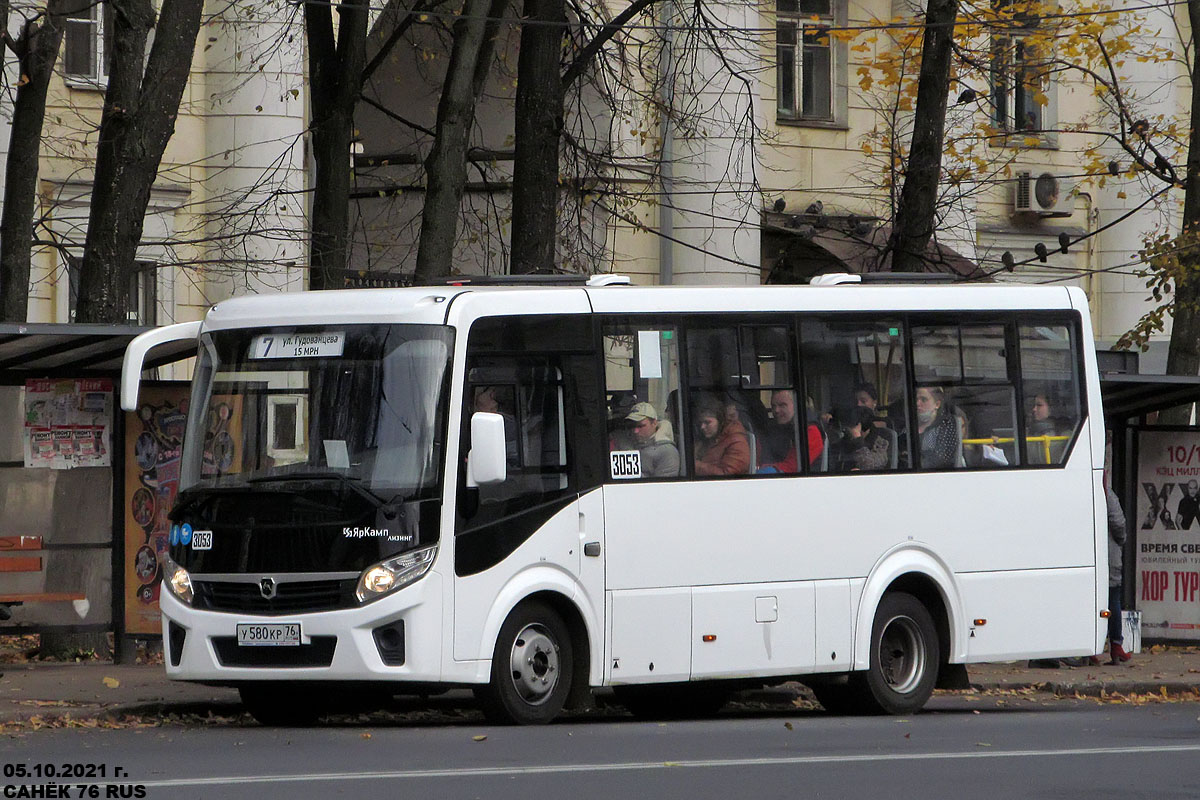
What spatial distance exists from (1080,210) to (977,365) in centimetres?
1799

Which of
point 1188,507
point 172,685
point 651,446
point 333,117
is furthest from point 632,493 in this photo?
point 1188,507

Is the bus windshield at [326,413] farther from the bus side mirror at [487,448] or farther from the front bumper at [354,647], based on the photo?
the front bumper at [354,647]

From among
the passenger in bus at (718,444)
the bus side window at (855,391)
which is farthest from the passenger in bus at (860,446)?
the passenger in bus at (718,444)

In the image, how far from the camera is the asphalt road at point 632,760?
9008 millimetres

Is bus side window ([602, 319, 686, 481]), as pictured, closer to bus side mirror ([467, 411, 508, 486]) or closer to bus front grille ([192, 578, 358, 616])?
bus side mirror ([467, 411, 508, 486])

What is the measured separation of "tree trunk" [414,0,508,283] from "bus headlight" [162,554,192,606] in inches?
238

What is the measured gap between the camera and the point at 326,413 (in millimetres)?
11922

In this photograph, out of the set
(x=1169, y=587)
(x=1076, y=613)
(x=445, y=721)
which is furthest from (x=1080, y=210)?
(x=445, y=721)

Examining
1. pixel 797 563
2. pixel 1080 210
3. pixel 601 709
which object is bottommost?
pixel 601 709

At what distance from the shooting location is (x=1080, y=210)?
31.5 meters

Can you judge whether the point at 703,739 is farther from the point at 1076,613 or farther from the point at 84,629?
the point at 84,629

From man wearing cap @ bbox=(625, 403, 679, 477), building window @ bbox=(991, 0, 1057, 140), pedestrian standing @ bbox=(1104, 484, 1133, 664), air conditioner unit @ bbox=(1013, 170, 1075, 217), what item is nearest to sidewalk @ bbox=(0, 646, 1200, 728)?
pedestrian standing @ bbox=(1104, 484, 1133, 664)

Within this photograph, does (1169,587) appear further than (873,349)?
Yes

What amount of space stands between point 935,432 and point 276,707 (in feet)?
15.2
